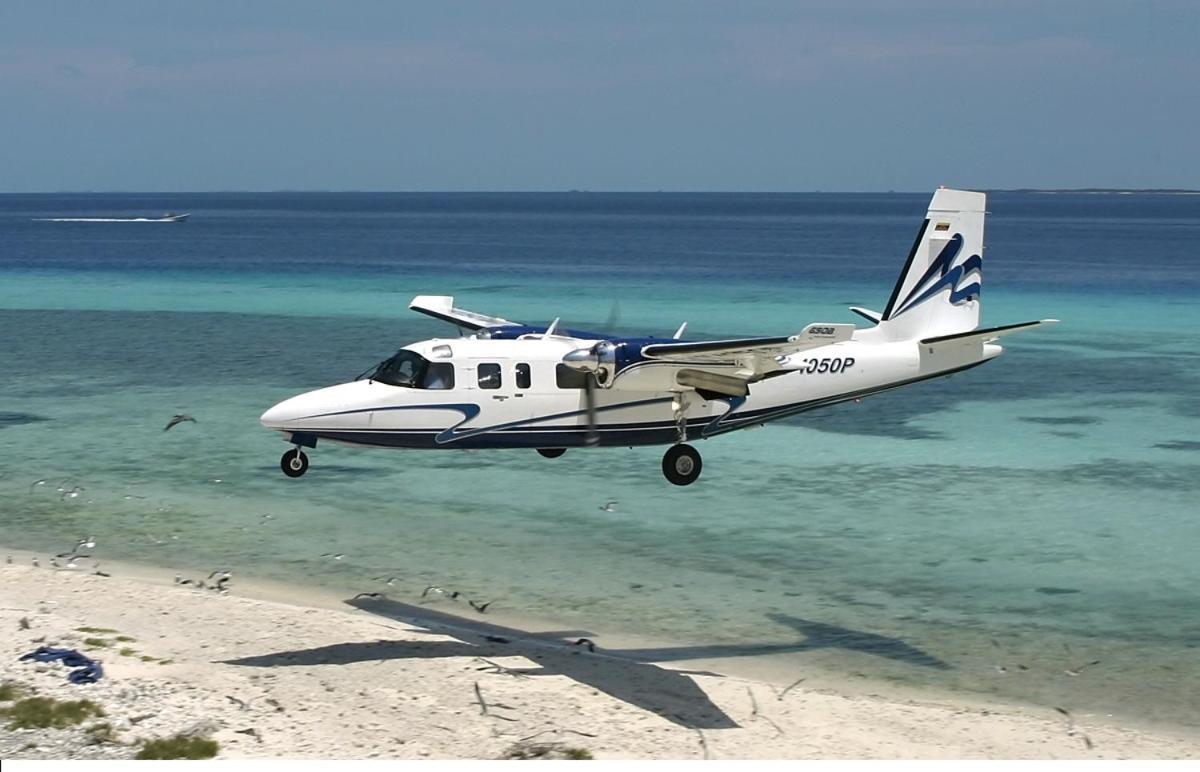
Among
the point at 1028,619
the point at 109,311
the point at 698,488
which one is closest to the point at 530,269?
the point at 109,311

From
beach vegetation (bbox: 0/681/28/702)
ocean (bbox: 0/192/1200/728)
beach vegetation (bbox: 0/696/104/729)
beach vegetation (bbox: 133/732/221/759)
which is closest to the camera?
beach vegetation (bbox: 133/732/221/759)

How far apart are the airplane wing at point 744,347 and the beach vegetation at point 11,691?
10602 millimetres

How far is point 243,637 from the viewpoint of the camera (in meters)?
22.1

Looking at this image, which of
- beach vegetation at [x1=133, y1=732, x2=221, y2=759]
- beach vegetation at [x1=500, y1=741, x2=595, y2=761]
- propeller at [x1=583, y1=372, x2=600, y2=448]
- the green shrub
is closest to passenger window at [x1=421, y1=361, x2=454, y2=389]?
propeller at [x1=583, y1=372, x2=600, y2=448]

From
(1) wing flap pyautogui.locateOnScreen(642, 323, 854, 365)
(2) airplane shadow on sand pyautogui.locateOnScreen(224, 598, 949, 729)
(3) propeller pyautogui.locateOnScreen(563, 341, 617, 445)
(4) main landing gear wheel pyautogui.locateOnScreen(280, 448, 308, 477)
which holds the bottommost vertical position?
(2) airplane shadow on sand pyautogui.locateOnScreen(224, 598, 949, 729)

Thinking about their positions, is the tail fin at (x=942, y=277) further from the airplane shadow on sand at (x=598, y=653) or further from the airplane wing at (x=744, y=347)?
the airplane shadow on sand at (x=598, y=653)

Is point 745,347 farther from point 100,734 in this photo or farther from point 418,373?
point 100,734

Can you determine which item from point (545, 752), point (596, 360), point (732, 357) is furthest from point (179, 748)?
point (732, 357)

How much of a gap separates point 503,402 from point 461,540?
726 cm

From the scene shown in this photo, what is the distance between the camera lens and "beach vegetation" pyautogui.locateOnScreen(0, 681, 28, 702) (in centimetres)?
1789

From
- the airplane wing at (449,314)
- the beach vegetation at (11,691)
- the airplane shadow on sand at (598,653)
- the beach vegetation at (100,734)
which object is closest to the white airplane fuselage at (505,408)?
the airplane shadow on sand at (598,653)

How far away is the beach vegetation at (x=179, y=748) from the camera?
16375 millimetres

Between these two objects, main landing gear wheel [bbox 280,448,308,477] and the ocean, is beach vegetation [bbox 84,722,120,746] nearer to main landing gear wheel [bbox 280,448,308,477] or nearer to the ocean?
main landing gear wheel [bbox 280,448,308,477]

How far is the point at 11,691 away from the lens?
1814 cm
